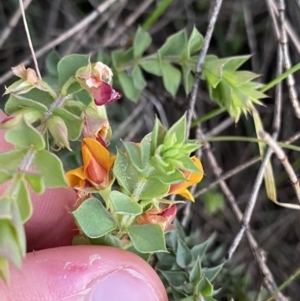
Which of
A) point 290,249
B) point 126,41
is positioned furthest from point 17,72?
point 290,249

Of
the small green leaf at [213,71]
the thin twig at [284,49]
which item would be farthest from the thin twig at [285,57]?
the small green leaf at [213,71]

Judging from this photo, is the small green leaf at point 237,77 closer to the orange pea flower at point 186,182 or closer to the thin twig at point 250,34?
the orange pea flower at point 186,182

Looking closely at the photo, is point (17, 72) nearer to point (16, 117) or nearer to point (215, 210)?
point (16, 117)

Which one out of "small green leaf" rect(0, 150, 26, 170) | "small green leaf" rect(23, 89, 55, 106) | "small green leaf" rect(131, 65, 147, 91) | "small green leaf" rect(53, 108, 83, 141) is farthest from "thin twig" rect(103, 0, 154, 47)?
"small green leaf" rect(0, 150, 26, 170)

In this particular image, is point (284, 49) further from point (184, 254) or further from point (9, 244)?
point (9, 244)

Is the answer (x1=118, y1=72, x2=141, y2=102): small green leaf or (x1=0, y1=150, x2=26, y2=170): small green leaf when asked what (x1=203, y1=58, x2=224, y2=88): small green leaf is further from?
(x1=0, y1=150, x2=26, y2=170): small green leaf
